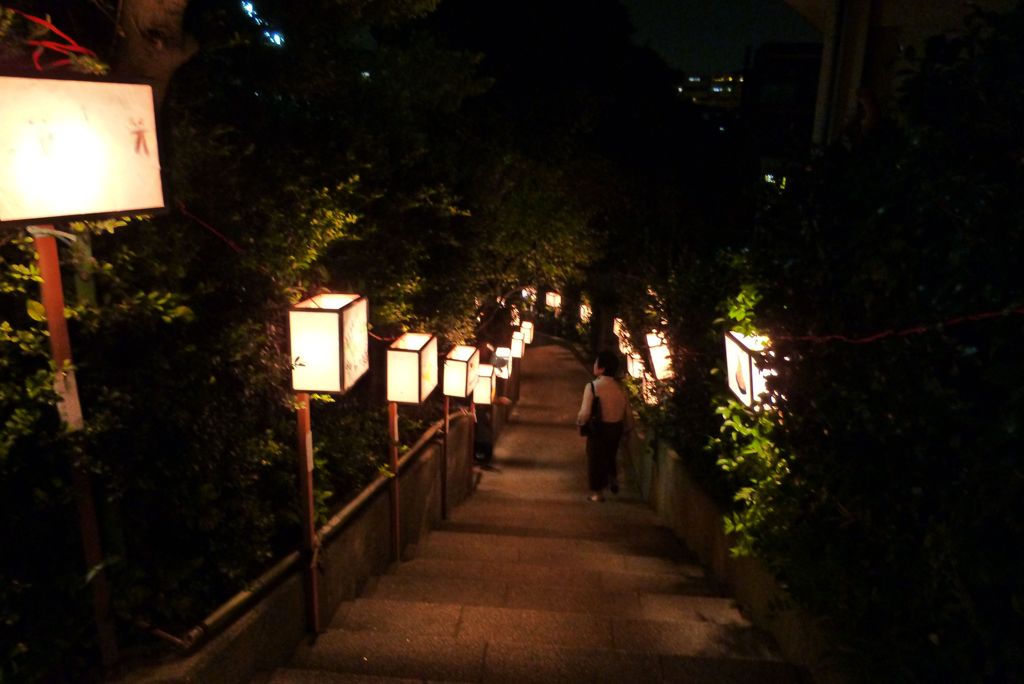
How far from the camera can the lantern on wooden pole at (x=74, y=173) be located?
2.87m

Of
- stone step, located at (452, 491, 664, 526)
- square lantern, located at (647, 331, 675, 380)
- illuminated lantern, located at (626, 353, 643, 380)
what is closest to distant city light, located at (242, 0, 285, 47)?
square lantern, located at (647, 331, 675, 380)

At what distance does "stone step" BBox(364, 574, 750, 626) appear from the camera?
5.80 metres

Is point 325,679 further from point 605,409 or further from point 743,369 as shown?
point 605,409

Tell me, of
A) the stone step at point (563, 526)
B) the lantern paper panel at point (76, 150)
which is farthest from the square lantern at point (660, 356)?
the lantern paper panel at point (76, 150)

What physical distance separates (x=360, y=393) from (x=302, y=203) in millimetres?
3613

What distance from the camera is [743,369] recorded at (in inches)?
202

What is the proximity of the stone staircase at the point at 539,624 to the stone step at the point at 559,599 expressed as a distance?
0.06 ft

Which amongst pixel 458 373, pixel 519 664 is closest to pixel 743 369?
pixel 519 664

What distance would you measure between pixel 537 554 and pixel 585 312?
76.4 ft

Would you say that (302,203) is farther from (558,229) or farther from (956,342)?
(558,229)

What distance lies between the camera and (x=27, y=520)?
3355 mm

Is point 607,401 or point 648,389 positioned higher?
point 607,401

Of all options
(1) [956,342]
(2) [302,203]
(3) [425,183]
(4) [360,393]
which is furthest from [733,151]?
(1) [956,342]

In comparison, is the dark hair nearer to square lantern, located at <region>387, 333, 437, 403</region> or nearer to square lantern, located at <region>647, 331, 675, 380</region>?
square lantern, located at <region>647, 331, 675, 380</region>
